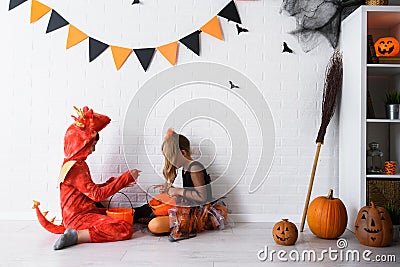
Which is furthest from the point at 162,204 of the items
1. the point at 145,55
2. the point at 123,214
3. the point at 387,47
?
the point at 387,47

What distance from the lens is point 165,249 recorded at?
3117 millimetres

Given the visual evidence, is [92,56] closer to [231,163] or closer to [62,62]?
[62,62]

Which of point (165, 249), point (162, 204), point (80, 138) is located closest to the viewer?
point (165, 249)

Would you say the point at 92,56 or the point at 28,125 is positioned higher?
the point at 92,56

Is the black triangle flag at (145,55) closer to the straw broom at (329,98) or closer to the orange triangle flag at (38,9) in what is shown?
the orange triangle flag at (38,9)

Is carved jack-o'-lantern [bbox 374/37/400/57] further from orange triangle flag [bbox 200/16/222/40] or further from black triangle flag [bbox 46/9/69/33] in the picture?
black triangle flag [bbox 46/9/69/33]

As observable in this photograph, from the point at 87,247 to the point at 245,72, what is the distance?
1.73 metres

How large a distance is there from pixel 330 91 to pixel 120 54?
1583mm

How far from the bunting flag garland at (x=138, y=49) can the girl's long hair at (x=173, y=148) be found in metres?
0.58

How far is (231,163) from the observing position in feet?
12.8

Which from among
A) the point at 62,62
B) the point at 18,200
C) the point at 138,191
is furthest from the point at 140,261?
the point at 62,62

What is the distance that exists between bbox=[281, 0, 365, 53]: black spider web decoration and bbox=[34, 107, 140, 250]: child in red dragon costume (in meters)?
1.61

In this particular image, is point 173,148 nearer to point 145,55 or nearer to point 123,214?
→ point 123,214

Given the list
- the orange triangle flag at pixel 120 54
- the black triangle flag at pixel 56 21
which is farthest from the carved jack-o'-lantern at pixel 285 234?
the black triangle flag at pixel 56 21
